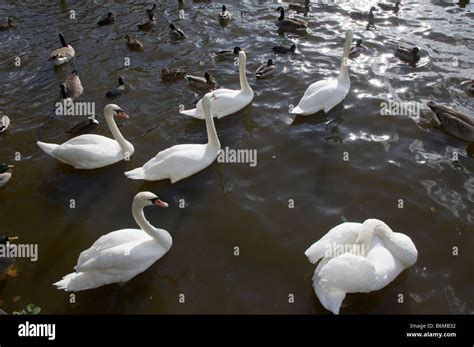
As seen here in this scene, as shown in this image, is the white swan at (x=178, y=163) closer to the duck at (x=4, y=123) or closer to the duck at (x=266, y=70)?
the duck at (x=266, y=70)

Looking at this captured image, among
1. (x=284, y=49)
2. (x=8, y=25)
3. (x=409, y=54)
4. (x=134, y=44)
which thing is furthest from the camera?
(x=8, y=25)

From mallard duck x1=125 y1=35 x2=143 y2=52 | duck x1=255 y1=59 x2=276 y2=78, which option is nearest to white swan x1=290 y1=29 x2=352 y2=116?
duck x1=255 y1=59 x2=276 y2=78

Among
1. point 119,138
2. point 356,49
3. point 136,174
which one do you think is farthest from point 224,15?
point 136,174

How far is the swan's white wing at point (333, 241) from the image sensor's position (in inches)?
290

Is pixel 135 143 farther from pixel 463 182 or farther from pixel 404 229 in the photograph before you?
pixel 463 182

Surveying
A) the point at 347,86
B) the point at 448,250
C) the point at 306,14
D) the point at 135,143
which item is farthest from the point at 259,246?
the point at 306,14

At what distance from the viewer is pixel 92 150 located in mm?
10070

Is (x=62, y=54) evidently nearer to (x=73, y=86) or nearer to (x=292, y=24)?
(x=73, y=86)

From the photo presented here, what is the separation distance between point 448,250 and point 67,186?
8.22 m

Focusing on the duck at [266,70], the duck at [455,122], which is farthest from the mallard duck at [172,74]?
the duck at [455,122]

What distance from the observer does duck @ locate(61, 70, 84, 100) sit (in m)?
12.7

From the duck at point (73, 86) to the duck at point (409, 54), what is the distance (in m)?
9.93

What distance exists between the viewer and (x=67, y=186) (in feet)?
33.0

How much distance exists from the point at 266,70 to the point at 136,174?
18.5ft
